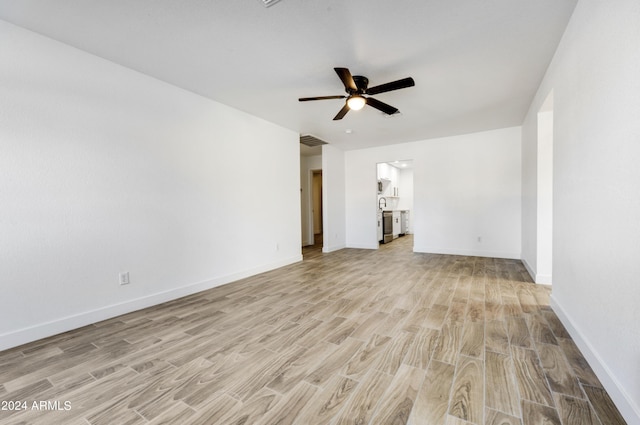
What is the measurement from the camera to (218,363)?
1.81 m

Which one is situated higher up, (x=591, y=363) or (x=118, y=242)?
(x=118, y=242)

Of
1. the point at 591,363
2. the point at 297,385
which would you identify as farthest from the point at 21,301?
the point at 591,363

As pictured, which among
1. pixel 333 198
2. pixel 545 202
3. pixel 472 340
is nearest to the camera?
pixel 472 340

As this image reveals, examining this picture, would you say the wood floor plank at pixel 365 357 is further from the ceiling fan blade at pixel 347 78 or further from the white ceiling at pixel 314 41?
the white ceiling at pixel 314 41

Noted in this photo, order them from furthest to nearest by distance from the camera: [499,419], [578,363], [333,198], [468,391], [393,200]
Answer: [393,200] → [333,198] → [578,363] → [468,391] → [499,419]

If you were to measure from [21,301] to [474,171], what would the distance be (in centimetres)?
672

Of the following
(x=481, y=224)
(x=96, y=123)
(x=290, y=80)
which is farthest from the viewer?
(x=481, y=224)

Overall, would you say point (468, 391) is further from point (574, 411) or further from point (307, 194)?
point (307, 194)

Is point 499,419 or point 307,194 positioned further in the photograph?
point 307,194

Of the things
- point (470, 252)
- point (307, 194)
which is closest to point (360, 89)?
point (470, 252)

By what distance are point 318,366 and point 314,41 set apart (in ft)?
8.54

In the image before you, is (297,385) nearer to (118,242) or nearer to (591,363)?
(591,363)

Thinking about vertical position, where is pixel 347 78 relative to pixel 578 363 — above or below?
above

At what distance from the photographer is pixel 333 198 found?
650 centimetres
